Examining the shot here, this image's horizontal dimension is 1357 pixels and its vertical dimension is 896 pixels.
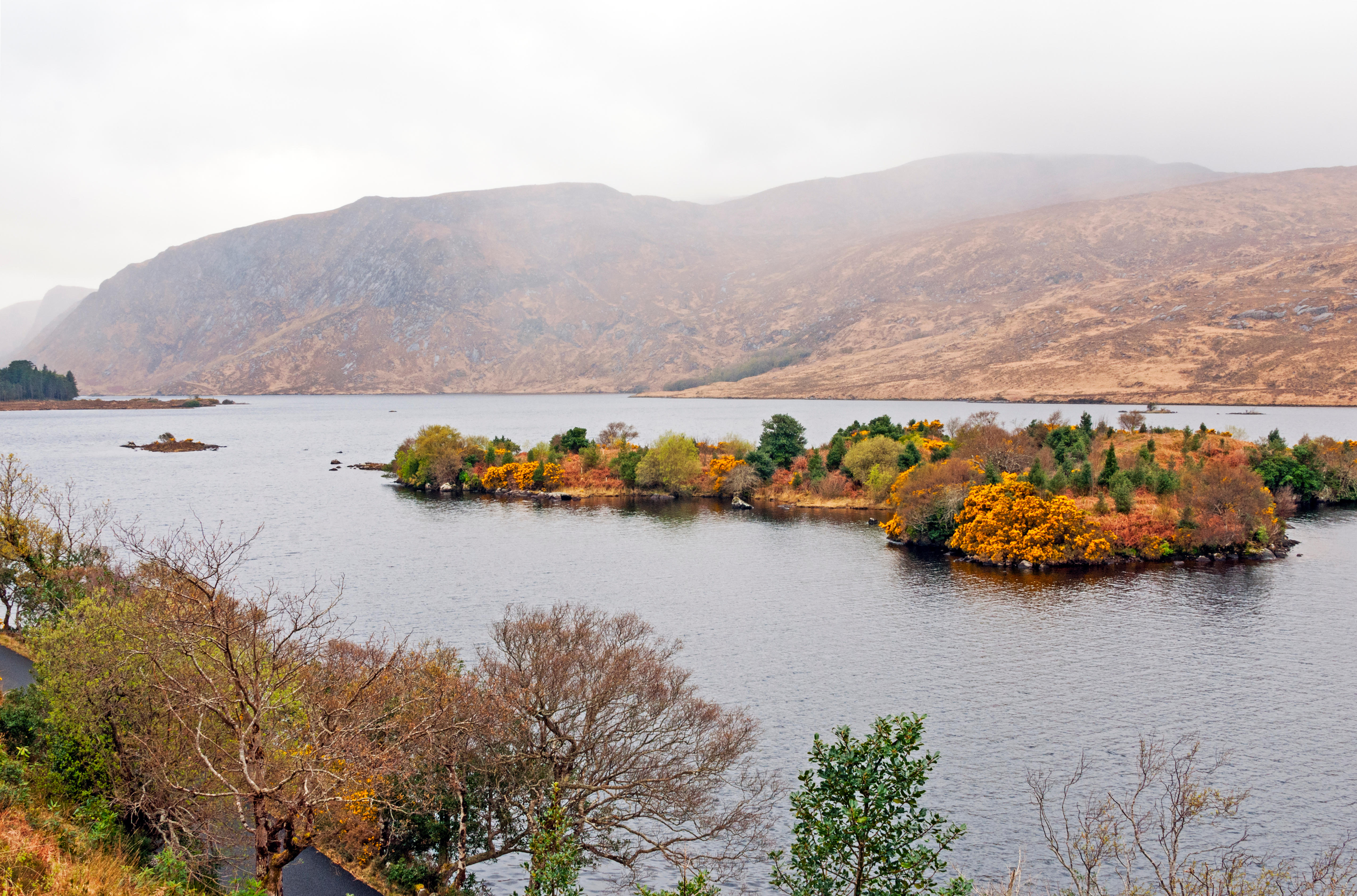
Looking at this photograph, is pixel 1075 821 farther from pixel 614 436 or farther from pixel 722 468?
pixel 614 436

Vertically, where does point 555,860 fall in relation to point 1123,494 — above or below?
below

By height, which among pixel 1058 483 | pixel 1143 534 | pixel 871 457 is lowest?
pixel 1143 534

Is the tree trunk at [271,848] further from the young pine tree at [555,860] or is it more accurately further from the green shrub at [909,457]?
the green shrub at [909,457]

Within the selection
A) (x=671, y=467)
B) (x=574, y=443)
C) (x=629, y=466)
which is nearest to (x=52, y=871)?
(x=671, y=467)

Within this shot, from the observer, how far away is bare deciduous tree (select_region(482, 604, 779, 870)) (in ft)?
86.9

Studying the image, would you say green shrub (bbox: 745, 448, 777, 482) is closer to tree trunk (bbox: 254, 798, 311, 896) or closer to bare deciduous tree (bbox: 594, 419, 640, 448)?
bare deciduous tree (bbox: 594, 419, 640, 448)

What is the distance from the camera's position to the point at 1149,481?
83062mm

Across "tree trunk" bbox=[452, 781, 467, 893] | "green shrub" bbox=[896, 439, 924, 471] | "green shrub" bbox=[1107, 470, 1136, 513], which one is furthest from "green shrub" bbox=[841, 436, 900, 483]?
"tree trunk" bbox=[452, 781, 467, 893]

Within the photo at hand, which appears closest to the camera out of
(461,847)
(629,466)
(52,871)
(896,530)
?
(52,871)

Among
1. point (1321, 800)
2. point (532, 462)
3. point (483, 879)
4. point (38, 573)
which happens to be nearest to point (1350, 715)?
point (1321, 800)

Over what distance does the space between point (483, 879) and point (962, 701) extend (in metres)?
24.3

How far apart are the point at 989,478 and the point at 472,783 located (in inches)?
2786

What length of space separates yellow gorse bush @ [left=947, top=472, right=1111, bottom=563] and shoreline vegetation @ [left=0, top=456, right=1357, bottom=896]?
38.1 meters

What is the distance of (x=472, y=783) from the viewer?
26812 mm
